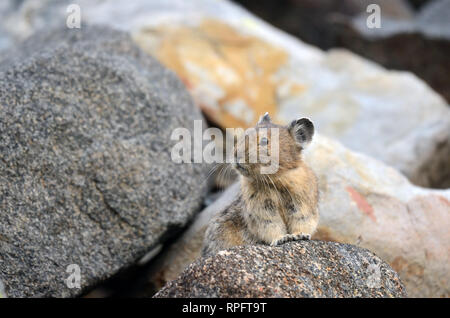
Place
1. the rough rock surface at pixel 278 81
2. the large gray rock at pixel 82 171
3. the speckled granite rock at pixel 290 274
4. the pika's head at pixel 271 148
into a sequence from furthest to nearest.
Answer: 1. the rough rock surface at pixel 278 81
2. the large gray rock at pixel 82 171
3. the pika's head at pixel 271 148
4. the speckled granite rock at pixel 290 274

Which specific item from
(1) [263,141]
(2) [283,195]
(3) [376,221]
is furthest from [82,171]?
(3) [376,221]

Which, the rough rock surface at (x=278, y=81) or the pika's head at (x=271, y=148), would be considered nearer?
the pika's head at (x=271, y=148)

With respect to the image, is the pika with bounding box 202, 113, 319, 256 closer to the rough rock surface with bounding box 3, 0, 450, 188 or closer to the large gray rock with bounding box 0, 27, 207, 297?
the large gray rock with bounding box 0, 27, 207, 297

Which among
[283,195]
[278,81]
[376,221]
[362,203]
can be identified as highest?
[278,81]

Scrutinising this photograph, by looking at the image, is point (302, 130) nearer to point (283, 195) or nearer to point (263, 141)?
point (263, 141)

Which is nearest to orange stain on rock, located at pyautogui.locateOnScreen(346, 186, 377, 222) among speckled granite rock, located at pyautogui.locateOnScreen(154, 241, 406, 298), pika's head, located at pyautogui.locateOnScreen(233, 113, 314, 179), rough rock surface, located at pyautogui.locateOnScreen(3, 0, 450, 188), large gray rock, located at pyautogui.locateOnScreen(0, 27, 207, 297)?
pika's head, located at pyautogui.locateOnScreen(233, 113, 314, 179)

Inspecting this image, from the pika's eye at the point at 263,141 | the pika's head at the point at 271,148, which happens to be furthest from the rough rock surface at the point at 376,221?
the pika's eye at the point at 263,141

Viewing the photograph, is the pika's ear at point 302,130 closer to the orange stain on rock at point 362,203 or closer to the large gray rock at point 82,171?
the orange stain on rock at point 362,203
